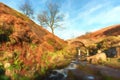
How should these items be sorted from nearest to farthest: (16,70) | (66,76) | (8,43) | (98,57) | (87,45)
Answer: (16,70) → (8,43) → (66,76) → (98,57) → (87,45)

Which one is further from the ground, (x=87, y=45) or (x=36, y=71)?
(x=87, y=45)

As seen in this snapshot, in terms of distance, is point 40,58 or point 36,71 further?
point 40,58

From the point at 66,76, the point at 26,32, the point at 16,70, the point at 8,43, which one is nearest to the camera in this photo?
the point at 16,70

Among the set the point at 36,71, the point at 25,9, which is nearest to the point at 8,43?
the point at 36,71

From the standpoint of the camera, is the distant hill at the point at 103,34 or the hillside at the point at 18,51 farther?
the distant hill at the point at 103,34

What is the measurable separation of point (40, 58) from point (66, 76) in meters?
2.27

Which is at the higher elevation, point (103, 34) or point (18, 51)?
point (103, 34)

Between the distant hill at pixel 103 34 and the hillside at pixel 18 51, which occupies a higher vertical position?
the distant hill at pixel 103 34

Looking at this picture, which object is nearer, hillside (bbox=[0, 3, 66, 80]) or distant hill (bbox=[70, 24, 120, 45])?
hillside (bbox=[0, 3, 66, 80])

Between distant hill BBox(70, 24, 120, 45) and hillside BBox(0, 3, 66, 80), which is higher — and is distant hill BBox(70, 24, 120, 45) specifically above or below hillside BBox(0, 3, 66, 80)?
above

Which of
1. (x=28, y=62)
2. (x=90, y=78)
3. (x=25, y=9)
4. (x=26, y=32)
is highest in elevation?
(x=25, y=9)

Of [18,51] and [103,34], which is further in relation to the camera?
[103,34]

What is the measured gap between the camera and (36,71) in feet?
Answer: 41.0

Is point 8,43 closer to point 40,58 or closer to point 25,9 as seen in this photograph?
point 40,58
